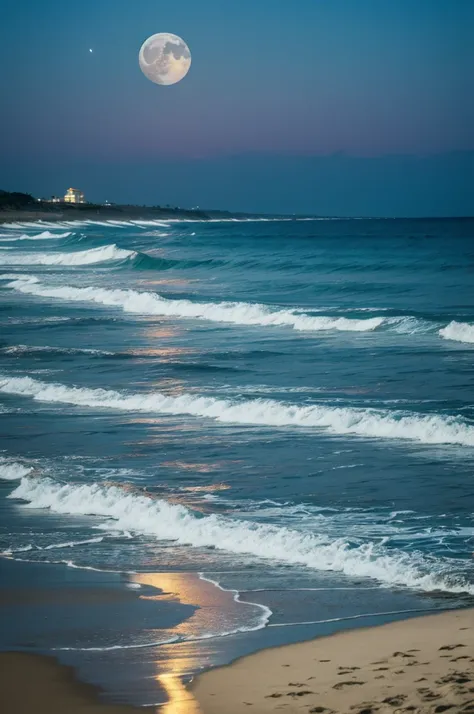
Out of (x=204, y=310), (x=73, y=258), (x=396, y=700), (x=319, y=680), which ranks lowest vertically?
(x=319, y=680)

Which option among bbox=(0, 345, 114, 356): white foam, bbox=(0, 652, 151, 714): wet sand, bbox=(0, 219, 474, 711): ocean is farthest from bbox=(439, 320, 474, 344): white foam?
bbox=(0, 652, 151, 714): wet sand

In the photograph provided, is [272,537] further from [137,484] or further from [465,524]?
[137,484]

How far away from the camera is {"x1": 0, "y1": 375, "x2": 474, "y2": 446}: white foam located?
15.5 metres

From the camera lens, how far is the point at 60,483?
A: 12.9 metres

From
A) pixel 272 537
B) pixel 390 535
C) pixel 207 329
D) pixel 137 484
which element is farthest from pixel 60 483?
pixel 207 329

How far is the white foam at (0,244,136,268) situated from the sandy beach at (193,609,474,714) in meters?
61.6

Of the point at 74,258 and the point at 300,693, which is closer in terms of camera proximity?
the point at 300,693

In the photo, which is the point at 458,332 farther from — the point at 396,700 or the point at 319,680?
the point at 396,700

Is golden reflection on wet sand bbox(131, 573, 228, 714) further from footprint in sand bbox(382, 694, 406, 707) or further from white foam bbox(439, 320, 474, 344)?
white foam bbox(439, 320, 474, 344)

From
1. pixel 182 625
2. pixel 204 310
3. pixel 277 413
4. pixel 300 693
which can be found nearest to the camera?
pixel 300 693

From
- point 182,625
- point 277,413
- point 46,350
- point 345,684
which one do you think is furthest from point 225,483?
point 46,350

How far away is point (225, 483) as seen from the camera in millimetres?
12828

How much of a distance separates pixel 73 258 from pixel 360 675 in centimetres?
6566

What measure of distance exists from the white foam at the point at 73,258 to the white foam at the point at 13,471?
54.1 m
